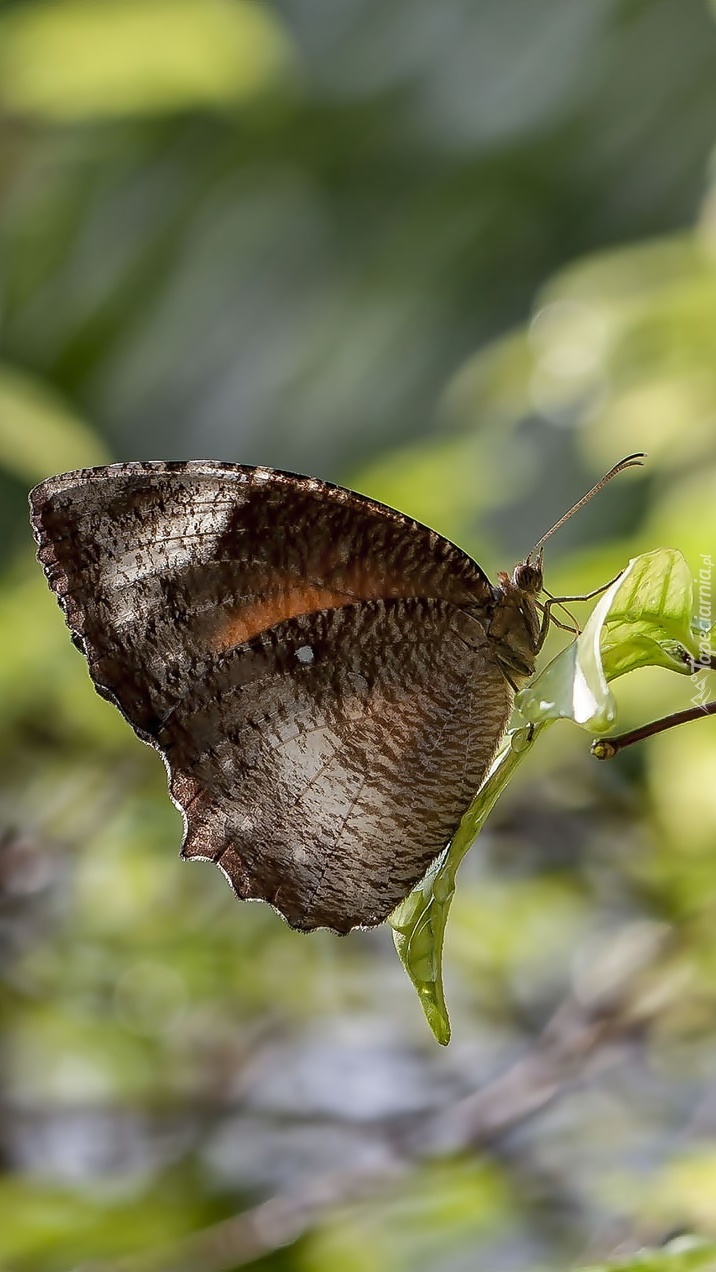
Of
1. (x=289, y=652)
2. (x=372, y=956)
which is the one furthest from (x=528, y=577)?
(x=372, y=956)

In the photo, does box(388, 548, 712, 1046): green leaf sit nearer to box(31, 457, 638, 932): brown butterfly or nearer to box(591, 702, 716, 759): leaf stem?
box(591, 702, 716, 759): leaf stem

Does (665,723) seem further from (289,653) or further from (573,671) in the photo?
(289,653)

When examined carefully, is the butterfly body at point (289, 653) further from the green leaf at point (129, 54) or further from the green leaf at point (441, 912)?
the green leaf at point (129, 54)

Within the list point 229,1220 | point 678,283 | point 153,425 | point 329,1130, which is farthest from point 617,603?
point 153,425

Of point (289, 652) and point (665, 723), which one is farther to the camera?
point (289, 652)

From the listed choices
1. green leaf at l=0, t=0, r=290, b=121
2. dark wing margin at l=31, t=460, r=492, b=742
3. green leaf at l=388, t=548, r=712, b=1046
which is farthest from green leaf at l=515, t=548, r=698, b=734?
green leaf at l=0, t=0, r=290, b=121

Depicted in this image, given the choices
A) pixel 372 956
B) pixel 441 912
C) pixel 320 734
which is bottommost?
pixel 441 912

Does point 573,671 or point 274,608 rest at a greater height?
point 274,608

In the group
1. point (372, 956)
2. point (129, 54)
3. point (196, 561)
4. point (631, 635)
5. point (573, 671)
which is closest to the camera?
point (573, 671)
